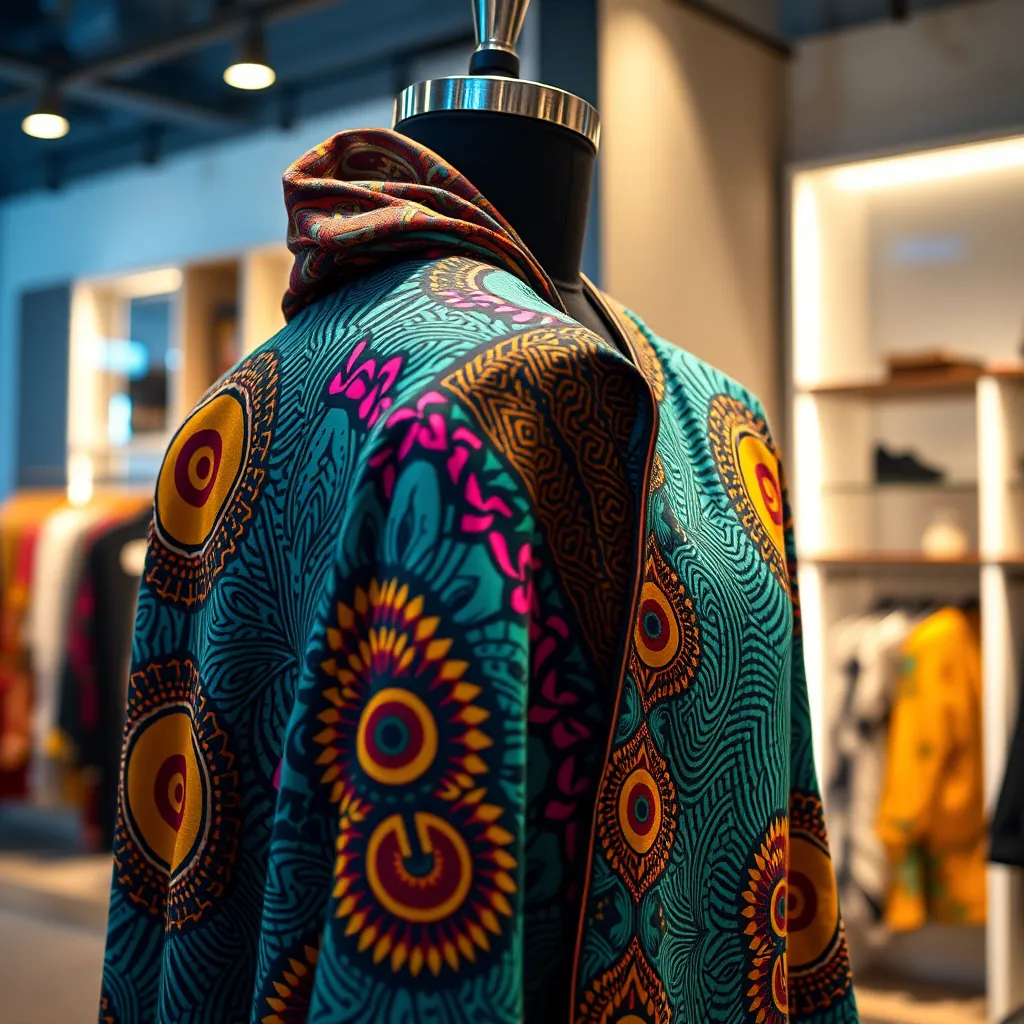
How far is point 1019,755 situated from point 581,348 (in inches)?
83.8

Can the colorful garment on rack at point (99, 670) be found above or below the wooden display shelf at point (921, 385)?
below

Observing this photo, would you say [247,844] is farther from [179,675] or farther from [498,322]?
[498,322]

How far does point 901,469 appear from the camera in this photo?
118 inches

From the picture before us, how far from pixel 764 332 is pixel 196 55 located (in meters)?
2.14

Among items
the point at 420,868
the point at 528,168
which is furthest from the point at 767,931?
the point at 528,168

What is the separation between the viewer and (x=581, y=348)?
662 millimetres

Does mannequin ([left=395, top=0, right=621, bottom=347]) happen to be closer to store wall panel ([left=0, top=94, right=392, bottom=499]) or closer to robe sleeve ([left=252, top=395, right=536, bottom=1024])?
robe sleeve ([left=252, top=395, right=536, bottom=1024])

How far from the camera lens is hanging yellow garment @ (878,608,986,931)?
270 cm

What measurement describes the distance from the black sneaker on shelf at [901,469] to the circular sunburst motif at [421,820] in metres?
2.60

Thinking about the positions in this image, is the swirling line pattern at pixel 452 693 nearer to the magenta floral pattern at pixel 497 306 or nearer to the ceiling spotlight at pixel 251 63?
the magenta floral pattern at pixel 497 306

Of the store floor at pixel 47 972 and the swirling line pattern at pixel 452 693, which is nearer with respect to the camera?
the swirling line pattern at pixel 452 693

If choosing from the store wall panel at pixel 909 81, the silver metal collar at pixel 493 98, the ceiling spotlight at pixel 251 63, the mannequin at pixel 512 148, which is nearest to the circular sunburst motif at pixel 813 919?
the mannequin at pixel 512 148

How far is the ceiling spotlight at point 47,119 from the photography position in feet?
9.73

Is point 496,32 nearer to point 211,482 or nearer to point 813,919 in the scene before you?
point 211,482
